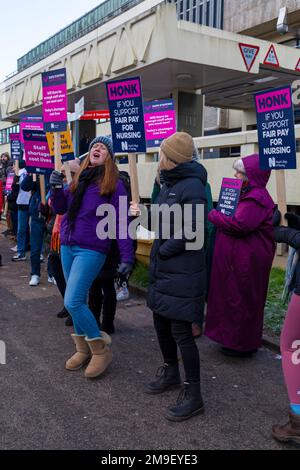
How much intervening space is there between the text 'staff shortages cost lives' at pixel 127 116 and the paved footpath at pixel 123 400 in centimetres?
201

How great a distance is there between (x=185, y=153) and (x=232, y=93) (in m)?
13.5

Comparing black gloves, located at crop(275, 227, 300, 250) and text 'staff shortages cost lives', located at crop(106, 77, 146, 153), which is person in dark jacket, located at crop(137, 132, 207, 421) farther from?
text 'staff shortages cost lives', located at crop(106, 77, 146, 153)

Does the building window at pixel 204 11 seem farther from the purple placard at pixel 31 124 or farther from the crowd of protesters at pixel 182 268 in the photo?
the crowd of protesters at pixel 182 268

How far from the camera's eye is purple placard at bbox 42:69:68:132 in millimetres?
6004

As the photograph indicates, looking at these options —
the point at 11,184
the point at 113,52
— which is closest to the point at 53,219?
the point at 11,184

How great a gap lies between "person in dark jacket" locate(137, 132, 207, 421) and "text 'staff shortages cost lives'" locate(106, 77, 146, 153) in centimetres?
155

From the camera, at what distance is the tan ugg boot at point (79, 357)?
4156 mm

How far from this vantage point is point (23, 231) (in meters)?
9.34

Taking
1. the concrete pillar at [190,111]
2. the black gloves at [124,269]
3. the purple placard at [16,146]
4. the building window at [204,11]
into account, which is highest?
the building window at [204,11]

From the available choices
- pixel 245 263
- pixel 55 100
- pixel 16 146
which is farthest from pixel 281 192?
pixel 16 146

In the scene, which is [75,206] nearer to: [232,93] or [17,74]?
[232,93]

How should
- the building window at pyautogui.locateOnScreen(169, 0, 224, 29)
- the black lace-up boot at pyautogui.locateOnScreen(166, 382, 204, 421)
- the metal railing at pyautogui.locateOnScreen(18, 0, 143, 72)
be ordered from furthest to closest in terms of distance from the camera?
1. the metal railing at pyautogui.locateOnScreen(18, 0, 143, 72)
2. the building window at pyautogui.locateOnScreen(169, 0, 224, 29)
3. the black lace-up boot at pyautogui.locateOnScreen(166, 382, 204, 421)

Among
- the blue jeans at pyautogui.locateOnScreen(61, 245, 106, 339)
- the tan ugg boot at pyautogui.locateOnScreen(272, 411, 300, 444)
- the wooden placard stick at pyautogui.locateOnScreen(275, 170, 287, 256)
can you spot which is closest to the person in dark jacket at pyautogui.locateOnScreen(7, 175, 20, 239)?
the blue jeans at pyautogui.locateOnScreen(61, 245, 106, 339)

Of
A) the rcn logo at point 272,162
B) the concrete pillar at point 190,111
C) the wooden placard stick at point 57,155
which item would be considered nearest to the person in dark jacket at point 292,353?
the rcn logo at point 272,162
